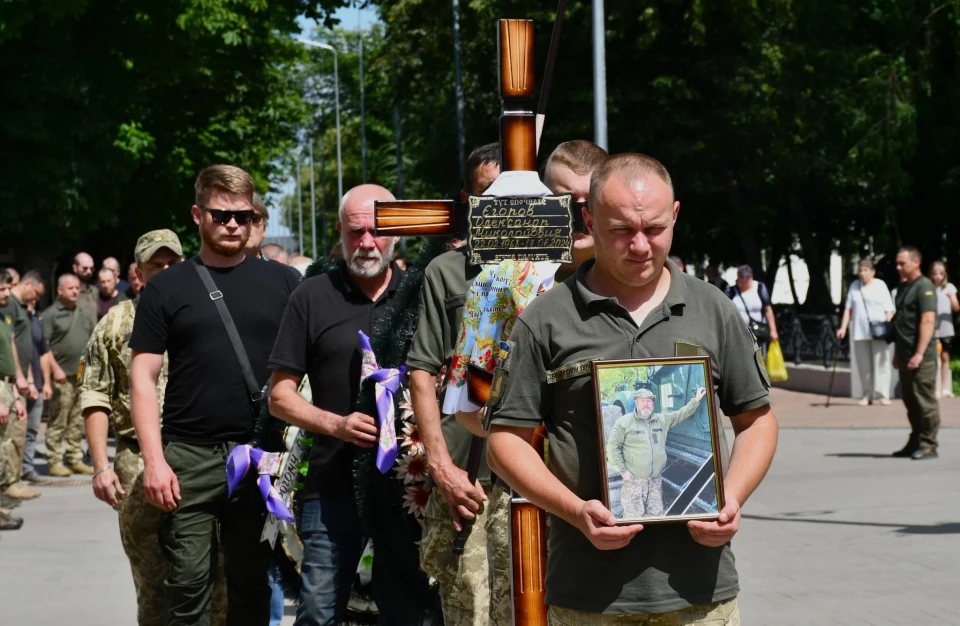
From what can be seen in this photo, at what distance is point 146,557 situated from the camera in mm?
5691

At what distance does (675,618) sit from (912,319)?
11278 mm

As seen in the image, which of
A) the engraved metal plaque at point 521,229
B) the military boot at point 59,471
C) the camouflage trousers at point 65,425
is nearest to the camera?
the engraved metal plaque at point 521,229

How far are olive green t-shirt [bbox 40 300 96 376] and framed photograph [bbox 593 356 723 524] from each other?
13.1 meters

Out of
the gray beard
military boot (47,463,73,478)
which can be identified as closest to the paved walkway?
military boot (47,463,73,478)

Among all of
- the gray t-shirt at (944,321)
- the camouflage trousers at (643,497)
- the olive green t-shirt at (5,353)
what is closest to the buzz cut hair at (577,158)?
the camouflage trousers at (643,497)

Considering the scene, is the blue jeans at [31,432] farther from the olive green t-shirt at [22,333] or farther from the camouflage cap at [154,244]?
the camouflage cap at [154,244]

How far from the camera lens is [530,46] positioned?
4516 mm

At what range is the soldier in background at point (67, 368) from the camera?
1489 cm

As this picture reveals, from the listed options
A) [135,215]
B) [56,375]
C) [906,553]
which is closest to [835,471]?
[906,553]

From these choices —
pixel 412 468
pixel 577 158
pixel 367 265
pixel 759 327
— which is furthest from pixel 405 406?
pixel 759 327

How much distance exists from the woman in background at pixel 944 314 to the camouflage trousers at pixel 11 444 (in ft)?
37.8

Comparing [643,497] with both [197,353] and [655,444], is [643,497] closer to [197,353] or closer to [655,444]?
[655,444]

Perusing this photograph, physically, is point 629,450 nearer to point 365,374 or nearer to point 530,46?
point 530,46

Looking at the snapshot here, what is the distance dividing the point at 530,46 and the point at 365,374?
1363 mm
